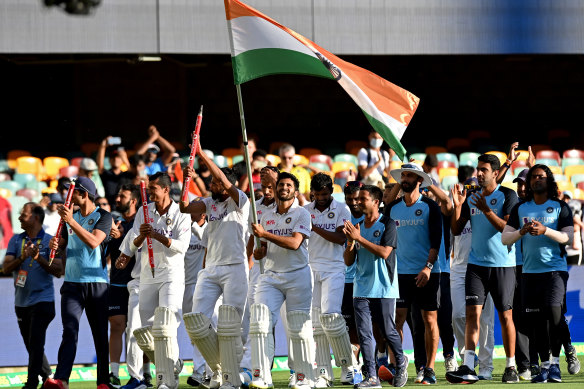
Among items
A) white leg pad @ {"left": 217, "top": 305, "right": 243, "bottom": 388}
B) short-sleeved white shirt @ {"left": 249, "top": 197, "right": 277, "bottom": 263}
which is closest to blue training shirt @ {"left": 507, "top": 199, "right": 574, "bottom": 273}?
short-sleeved white shirt @ {"left": 249, "top": 197, "right": 277, "bottom": 263}

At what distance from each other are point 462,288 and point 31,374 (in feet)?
16.9

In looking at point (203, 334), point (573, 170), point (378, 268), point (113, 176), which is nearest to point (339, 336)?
point (378, 268)

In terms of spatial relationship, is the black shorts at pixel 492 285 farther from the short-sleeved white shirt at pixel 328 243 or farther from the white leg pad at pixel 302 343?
the white leg pad at pixel 302 343

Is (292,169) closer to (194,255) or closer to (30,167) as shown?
(194,255)

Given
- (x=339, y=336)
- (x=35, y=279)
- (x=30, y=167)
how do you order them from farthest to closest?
(x=30, y=167), (x=35, y=279), (x=339, y=336)

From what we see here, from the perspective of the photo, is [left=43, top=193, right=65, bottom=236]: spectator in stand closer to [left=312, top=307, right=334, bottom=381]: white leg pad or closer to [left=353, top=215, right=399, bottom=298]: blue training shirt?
[left=312, top=307, right=334, bottom=381]: white leg pad

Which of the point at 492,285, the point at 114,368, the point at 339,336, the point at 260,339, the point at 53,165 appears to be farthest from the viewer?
the point at 53,165

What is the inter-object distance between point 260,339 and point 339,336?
1144 millimetres

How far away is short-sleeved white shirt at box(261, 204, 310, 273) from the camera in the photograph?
34.7 ft

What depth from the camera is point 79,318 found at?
10945 mm

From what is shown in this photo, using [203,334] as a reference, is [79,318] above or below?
above

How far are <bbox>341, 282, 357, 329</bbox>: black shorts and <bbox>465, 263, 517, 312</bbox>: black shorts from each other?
1475 mm

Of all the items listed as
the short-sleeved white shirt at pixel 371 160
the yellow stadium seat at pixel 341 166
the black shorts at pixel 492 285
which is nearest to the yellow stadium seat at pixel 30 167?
the yellow stadium seat at pixel 341 166

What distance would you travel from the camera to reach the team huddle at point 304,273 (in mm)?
10609
